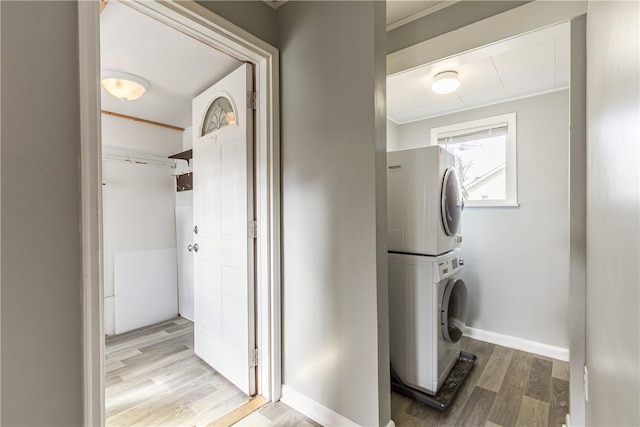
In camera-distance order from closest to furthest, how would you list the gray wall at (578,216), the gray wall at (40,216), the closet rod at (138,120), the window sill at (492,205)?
→ the gray wall at (40,216) < the gray wall at (578,216) < the window sill at (492,205) < the closet rod at (138,120)

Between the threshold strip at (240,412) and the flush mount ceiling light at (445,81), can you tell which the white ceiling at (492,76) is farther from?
the threshold strip at (240,412)

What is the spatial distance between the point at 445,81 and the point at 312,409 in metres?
2.41

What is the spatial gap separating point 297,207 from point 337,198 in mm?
305

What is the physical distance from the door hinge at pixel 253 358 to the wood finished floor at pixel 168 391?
220mm

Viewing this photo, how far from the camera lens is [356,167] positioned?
146cm

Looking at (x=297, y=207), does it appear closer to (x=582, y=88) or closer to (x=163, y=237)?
(x=582, y=88)

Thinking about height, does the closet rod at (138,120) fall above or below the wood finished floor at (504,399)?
above

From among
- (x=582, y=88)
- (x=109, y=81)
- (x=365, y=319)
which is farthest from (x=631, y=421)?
(x=109, y=81)

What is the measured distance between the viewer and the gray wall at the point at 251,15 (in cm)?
147

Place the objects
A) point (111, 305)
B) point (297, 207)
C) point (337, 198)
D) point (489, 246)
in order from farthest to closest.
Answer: point (111, 305) → point (489, 246) → point (297, 207) → point (337, 198)

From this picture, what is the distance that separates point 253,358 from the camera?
1849 mm

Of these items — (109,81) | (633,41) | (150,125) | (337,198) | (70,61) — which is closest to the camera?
(633,41)

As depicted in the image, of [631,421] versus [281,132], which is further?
[281,132]

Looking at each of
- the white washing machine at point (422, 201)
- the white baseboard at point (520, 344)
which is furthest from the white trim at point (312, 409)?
the white baseboard at point (520, 344)
